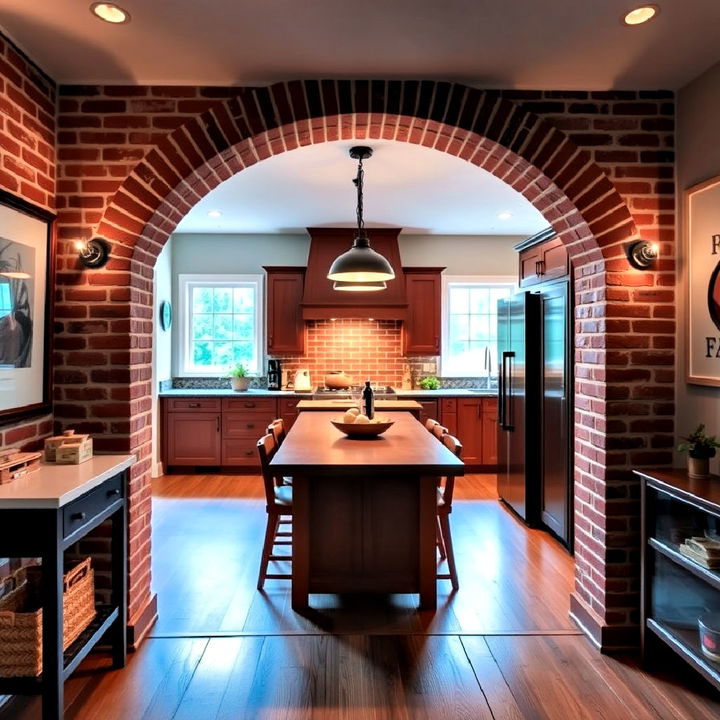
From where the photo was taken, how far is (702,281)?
2.49 meters

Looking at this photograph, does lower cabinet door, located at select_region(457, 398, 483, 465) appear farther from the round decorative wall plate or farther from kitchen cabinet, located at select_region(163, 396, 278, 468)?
the round decorative wall plate

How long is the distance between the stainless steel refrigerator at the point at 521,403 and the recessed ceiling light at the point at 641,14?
2.42m

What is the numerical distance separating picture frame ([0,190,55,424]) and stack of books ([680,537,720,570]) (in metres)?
2.71

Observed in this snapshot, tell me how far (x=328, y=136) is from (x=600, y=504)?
2201mm

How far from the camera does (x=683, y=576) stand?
2363mm

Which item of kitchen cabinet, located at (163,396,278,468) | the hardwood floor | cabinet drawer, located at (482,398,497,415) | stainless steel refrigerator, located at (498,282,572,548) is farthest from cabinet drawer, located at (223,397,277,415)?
the hardwood floor

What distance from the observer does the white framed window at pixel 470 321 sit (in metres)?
6.94

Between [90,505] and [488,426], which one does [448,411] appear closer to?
[488,426]

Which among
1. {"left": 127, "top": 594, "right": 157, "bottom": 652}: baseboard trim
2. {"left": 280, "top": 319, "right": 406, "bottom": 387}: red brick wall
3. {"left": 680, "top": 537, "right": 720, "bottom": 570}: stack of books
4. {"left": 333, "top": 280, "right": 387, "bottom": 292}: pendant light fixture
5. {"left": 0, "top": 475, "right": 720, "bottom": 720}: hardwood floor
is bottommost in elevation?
{"left": 0, "top": 475, "right": 720, "bottom": 720}: hardwood floor

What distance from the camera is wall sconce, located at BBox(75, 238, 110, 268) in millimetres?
2560

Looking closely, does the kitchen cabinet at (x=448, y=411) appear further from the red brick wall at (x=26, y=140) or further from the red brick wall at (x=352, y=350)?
the red brick wall at (x=26, y=140)

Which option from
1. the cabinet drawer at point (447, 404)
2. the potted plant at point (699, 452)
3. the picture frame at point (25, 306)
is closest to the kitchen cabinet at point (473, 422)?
the cabinet drawer at point (447, 404)

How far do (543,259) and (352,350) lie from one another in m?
2.97

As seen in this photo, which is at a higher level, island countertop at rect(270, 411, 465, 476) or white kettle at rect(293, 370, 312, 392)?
white kettle at rect(293, 370, 312, 392)
